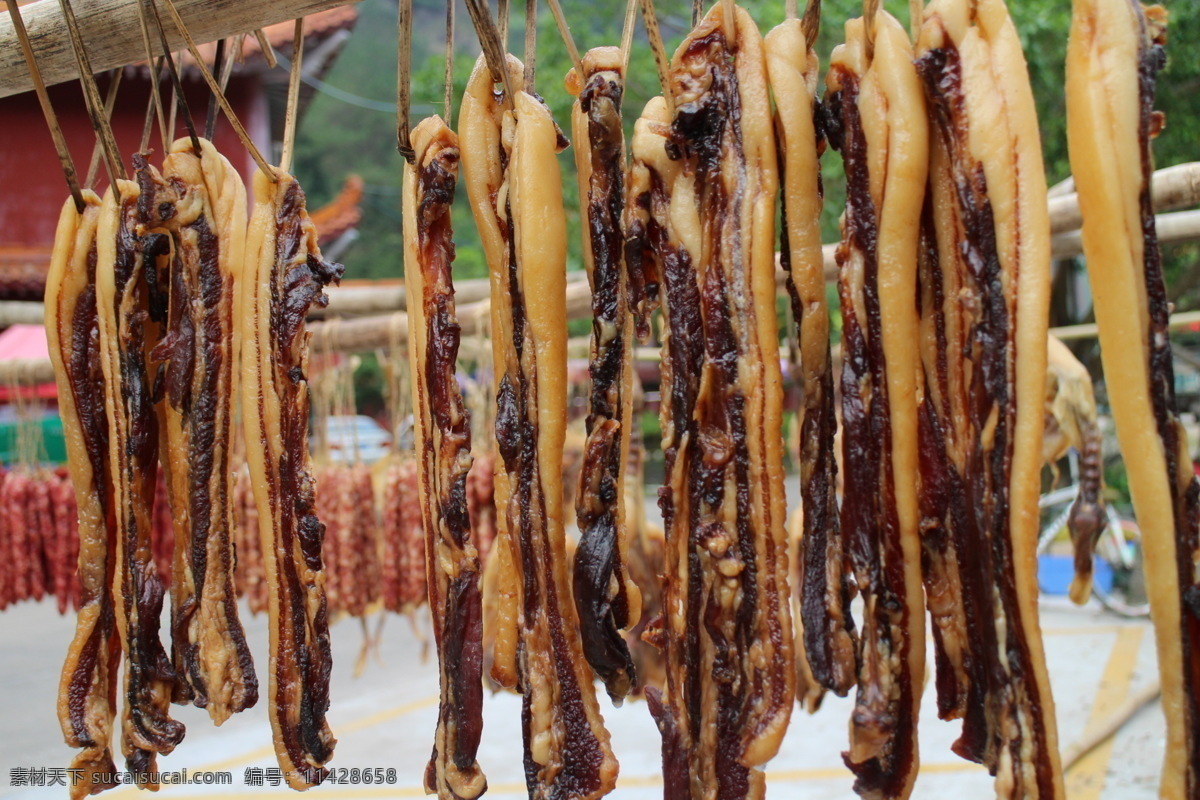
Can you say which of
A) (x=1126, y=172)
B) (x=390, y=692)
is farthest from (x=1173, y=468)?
(x=390, y=692)

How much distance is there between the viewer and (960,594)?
1269 millimetres

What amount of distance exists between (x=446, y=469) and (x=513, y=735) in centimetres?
621

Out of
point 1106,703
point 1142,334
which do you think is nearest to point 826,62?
point 1106,703

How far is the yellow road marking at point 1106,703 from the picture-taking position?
5.81 m

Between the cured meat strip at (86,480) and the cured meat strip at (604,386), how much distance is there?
3.51 ft

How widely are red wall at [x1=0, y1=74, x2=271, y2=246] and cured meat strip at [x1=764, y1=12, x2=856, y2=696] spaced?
32.4 feet

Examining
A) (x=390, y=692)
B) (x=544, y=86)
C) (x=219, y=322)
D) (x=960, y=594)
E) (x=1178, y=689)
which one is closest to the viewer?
(x=1178, y=689)

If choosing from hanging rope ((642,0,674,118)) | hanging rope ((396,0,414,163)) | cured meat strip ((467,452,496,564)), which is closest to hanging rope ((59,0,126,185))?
hanging rope ((396,0,414,163))

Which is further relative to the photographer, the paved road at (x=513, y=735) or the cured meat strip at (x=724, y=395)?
the paved road at (x=513, y=735)

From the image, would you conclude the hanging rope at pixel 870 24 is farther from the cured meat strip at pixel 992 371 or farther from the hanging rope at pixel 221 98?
the hanging rope at pixel 221 98

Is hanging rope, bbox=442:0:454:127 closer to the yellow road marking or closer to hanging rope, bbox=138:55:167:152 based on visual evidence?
hanging rope, bbox=138:55:167:152

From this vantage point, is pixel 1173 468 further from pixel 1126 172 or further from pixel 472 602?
pixel 472 602

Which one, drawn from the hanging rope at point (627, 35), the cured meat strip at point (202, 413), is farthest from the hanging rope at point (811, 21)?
the cured meat strip at point (202, 413)

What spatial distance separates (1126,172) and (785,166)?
0.43 m
